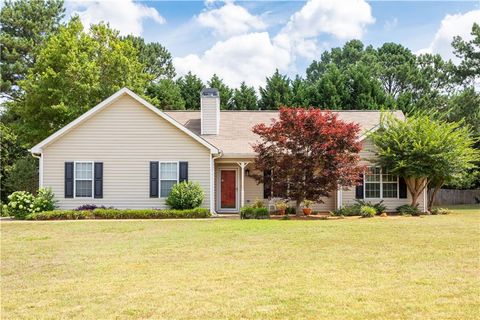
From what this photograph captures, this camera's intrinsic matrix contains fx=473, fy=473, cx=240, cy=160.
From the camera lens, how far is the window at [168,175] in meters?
20.7

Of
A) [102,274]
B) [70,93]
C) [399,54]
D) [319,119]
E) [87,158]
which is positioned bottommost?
[102,274]

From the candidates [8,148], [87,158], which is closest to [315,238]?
[87,158]

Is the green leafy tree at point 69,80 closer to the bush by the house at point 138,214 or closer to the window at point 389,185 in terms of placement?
the bush by the house at point 138,214

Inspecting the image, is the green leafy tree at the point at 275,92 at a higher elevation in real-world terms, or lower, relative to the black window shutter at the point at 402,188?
higher

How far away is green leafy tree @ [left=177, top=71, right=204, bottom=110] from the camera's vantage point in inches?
1503

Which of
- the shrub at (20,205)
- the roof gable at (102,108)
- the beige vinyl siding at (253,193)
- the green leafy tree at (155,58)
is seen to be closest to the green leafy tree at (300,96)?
the beige vinyl siding at (253,193)

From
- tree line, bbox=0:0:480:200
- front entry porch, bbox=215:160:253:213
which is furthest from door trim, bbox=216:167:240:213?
tree line, bbox=0:0:480:200

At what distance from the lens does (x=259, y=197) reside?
22.6 m

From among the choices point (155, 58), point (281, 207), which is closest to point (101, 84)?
point (281, 207)

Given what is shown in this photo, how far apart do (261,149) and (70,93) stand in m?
15.6

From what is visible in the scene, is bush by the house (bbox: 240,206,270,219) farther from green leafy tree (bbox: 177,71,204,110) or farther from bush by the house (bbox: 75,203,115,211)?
green leafy tree (bbox: 177,71,204,110)

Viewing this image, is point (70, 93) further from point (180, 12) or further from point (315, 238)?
point (315, 238)

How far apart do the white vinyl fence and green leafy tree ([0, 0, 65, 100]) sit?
31.0 m

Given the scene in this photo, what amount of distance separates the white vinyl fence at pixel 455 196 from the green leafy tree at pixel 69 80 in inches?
833
